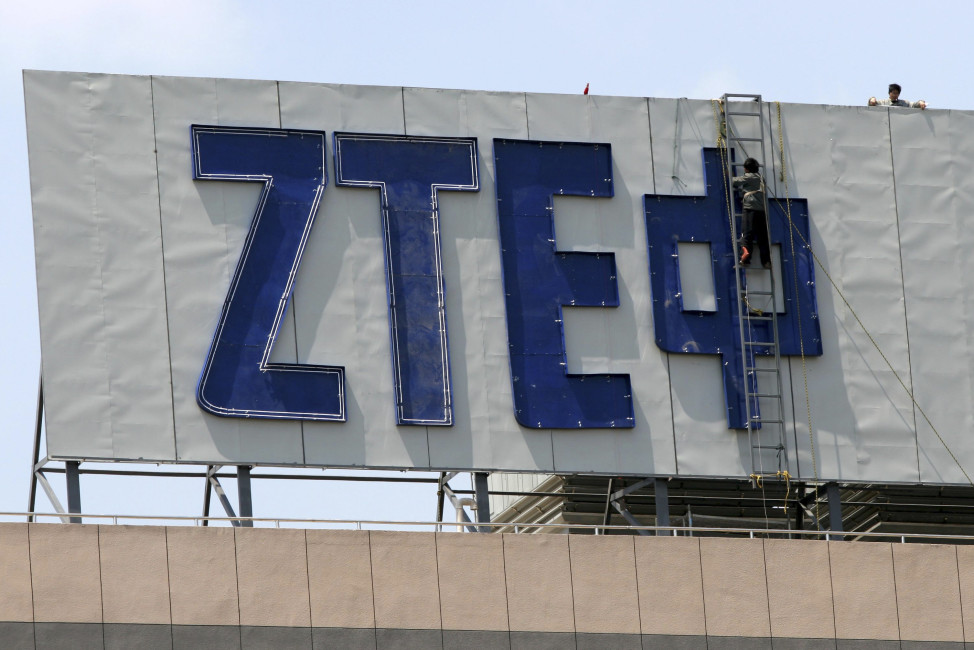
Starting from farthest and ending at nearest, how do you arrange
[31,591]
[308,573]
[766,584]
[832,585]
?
[832,585]
[766,584]
[308,573]
[31,591]

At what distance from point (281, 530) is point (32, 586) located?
337 cm

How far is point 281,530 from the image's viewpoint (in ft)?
102

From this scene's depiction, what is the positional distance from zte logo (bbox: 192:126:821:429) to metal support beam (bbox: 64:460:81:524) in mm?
1975

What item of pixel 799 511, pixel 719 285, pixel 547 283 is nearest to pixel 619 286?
pixel 547 283

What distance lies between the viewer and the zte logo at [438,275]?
109ft

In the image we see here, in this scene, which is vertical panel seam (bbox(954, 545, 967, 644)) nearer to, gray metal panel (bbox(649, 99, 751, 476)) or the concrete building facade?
the concrete building facade

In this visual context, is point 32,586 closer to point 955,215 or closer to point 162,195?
point 162,195

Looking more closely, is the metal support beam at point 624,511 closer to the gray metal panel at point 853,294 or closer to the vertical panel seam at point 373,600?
the gray metal panel at point 853,294

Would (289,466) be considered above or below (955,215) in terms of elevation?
below

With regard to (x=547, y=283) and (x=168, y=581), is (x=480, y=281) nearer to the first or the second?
(x=547, y=283)

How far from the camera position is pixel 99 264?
3303 centimetres

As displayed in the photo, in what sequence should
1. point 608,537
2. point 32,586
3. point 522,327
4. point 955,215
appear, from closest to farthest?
point 32,586, point 608,537, point 522,327, point 955,215

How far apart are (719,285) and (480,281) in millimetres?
3691

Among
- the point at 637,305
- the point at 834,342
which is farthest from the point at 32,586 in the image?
the point at 834,342
